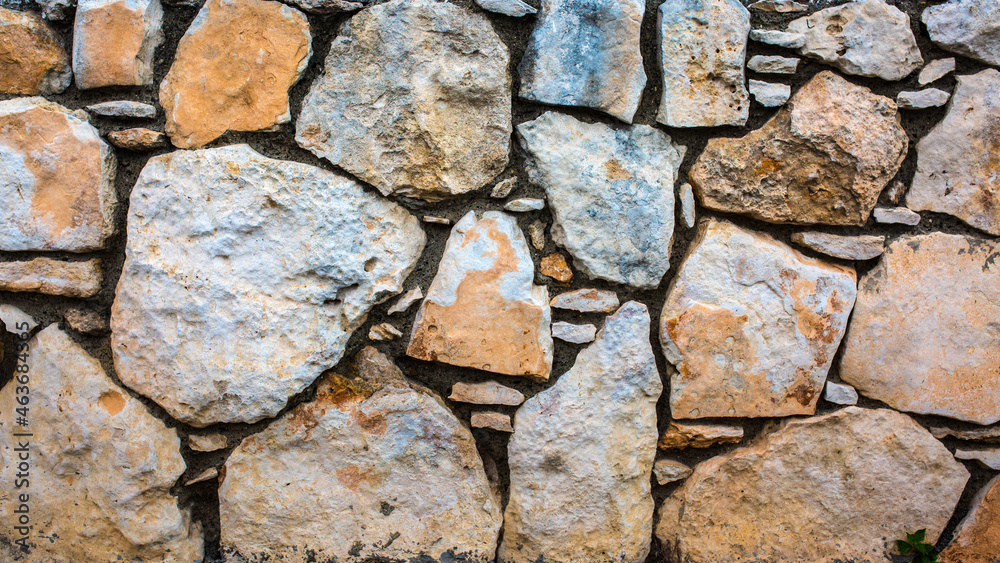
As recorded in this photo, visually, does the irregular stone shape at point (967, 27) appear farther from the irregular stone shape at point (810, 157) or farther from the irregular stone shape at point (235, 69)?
the irregular stone shape at point (235, 69)

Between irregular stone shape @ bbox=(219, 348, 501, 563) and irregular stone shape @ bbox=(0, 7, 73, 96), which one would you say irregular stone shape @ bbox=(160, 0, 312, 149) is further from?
irregular stone shape @ bbox=(219, 348, 501, 563)

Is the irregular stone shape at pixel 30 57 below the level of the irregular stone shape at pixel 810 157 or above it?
below

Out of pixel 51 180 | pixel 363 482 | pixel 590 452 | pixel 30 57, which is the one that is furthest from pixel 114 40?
pixel 590 452

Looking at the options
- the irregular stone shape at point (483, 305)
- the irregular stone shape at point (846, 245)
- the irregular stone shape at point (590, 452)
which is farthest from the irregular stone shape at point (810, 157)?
the irregular stone shape at point (483, 305)

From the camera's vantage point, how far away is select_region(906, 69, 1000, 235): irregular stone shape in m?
1.47

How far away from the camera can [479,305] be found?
4.73ft

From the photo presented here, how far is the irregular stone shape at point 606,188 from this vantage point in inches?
56.5

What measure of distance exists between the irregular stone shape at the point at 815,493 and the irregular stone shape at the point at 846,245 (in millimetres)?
427

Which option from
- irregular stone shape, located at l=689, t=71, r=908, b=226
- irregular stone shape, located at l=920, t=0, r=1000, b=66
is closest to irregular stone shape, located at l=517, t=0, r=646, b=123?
irregular stone shape, located at l=689, t=71, r=908, b=226

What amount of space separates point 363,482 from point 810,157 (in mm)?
1457

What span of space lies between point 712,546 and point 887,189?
1.09m

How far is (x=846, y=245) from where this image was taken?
1.51 meters

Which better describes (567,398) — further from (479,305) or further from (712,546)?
(712,546)

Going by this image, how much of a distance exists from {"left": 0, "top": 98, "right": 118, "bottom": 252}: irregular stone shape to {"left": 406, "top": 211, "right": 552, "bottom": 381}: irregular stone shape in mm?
856
